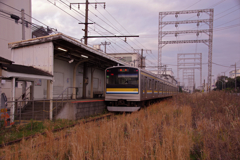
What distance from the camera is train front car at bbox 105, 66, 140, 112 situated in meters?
13.3

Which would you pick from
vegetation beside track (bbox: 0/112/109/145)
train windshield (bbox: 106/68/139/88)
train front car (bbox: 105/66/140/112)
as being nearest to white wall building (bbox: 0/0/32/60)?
train windshield (bbox: 106/68/139/88)

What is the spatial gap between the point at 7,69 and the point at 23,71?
0.74 meters

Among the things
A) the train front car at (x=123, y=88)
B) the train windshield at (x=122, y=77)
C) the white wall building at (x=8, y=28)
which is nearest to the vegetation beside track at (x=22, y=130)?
the train front car at (x=123, y=88)

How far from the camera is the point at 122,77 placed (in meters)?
13.7

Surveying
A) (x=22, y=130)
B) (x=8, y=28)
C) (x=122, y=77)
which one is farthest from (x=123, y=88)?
(x=8, y=28)

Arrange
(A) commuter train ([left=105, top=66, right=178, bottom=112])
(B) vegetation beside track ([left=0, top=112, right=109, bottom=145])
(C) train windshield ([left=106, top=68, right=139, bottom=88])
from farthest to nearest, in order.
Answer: (C) train windshield ([left=106, top=68, right=139, bottom=88])
(A) commuter train ([left=105, top=66, right=178, bottom=112])
(B) vegetation beside track ([left=0, top=112, right=109, bottom=145])

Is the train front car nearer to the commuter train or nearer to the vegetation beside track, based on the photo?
the commuter train

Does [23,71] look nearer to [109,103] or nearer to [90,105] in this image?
[90,105]

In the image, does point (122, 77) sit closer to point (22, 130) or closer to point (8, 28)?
point (22, 130)

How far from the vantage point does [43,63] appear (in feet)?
37.0

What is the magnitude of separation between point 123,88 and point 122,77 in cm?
73

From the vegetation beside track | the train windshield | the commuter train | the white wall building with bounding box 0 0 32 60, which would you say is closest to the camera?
the vegetation beside track

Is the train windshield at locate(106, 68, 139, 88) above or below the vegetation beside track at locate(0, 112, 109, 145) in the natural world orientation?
above

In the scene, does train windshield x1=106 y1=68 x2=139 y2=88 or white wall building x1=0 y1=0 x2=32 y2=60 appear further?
white wall building x1=0 y1=0 x2=32 y2=60
